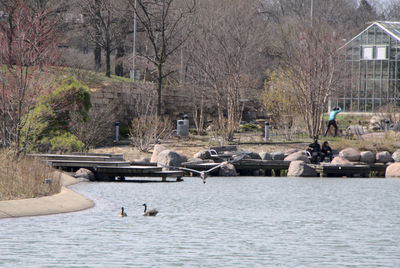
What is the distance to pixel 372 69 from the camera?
6344 centimetres

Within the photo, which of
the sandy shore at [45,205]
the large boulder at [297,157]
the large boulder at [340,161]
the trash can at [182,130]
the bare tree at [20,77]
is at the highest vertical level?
the bare tree at [20,77]

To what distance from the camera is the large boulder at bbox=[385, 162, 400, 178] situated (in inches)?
1512

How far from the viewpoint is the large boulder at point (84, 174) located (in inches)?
1275

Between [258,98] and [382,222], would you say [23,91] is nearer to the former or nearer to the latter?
[382,222]

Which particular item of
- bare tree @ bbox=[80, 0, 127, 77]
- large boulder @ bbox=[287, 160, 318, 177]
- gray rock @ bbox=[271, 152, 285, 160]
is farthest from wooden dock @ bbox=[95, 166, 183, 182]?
bare tree @ bbox=[80, 0, 127, 77]

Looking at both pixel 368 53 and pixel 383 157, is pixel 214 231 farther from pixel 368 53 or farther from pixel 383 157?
pixel 368 53

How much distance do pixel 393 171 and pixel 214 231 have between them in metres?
21.7

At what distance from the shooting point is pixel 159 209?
23.8 meters

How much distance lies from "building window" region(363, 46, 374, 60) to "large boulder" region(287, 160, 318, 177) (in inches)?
1128

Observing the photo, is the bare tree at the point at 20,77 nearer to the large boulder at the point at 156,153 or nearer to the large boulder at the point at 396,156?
the large boulder at the point at 156,153

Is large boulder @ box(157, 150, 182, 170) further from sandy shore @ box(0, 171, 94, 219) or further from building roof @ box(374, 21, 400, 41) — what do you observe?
building roof @ box(374, 21, 400, 41)

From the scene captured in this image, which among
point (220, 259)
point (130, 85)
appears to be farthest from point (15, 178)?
point (130, 85)

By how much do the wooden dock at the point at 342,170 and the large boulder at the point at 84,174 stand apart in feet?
37.4

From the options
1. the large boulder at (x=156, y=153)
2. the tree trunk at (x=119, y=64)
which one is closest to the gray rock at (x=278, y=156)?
the large boulder at (x=156, y=153)
